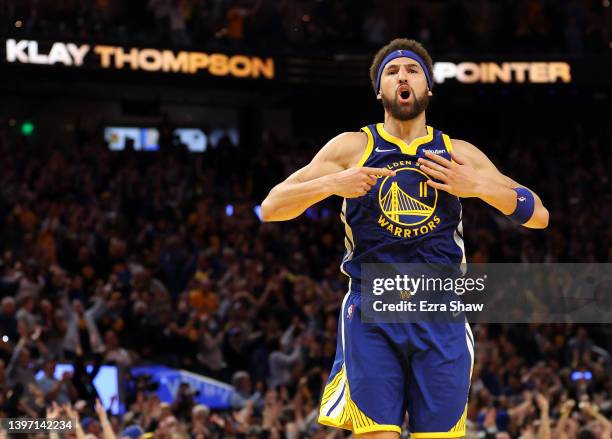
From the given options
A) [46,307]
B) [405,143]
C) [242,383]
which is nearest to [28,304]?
[46,307]

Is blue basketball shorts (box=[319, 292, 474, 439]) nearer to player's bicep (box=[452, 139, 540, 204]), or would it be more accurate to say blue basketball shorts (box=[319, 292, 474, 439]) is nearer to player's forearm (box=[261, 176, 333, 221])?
player's forearm (box=[261, 176, 333, 221])

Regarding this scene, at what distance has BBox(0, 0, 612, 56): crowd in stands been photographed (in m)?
19.7

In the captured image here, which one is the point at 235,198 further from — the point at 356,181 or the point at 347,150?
the point at 356,181

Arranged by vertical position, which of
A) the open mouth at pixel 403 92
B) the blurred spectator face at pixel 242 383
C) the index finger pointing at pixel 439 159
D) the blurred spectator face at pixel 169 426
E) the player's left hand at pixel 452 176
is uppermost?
the open mouth at pixel 403 92

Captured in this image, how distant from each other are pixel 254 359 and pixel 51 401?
12.4ft

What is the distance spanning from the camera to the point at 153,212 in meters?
18.2

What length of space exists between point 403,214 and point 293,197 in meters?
0.53

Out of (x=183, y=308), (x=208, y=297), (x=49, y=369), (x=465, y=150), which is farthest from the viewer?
(x=208, y=297)

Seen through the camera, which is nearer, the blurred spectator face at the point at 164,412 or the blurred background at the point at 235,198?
the blurred spectator face at the point at 164,412

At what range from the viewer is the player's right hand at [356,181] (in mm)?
4719

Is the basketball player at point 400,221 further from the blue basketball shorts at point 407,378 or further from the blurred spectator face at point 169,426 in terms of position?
the blurred spectator face at point 169,426

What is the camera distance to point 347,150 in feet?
16.8

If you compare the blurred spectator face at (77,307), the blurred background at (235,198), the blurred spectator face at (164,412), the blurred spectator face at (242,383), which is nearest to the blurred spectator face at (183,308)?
the blurred background at (235,198)

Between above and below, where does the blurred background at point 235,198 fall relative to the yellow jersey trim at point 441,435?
above
